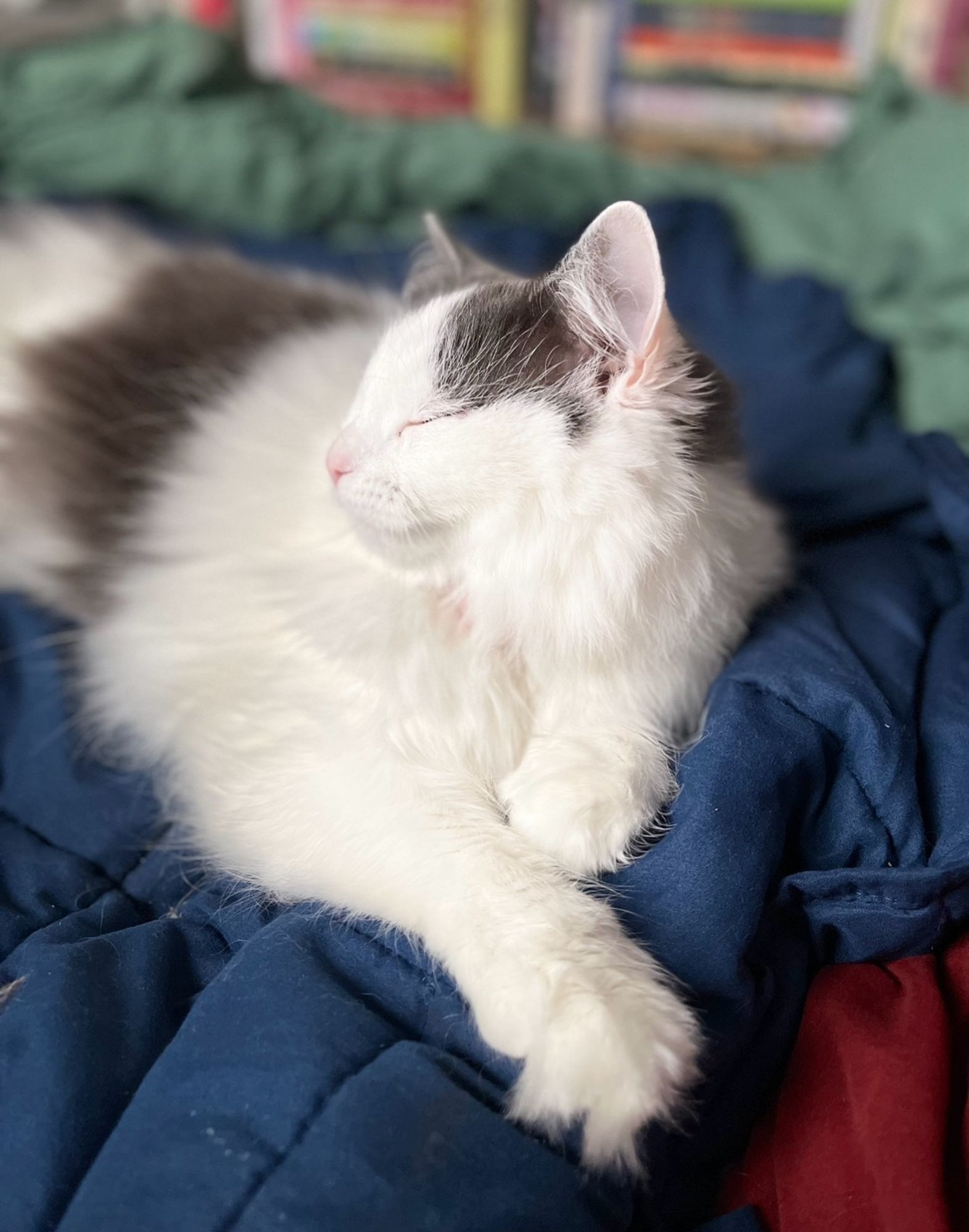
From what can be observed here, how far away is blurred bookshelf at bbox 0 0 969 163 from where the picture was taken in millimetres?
2822

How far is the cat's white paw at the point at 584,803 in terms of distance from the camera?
3.18ft

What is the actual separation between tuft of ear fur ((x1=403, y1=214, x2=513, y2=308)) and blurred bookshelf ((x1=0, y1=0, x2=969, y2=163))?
166 centimetres

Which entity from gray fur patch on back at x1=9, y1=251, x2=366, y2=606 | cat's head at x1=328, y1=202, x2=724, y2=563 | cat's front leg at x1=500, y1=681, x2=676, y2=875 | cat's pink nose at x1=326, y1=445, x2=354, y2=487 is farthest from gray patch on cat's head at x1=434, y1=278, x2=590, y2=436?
gray fur patch on back at x1=9, y1=251, x2=366, y2=606

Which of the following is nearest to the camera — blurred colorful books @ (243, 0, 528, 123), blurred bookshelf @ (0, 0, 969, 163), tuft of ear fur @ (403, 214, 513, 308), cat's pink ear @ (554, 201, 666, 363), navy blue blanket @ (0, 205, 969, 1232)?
navy blue blanket @ (0, 205, 969, 1232)

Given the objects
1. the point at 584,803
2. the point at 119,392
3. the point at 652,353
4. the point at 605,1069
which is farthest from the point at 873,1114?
the point at 119,392

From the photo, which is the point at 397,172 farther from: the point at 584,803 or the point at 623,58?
the point at 584,803

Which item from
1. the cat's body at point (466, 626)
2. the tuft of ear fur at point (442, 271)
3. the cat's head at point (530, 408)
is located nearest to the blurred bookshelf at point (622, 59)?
the tuft of ear fur at point (442, 271)

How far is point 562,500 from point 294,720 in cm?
41

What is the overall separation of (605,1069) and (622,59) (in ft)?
10.1

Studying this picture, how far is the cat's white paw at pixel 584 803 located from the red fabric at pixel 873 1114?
0.25m

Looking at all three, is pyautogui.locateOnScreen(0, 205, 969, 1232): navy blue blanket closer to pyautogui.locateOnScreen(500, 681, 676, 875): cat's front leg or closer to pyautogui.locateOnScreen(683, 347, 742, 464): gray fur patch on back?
pyautogui.locateOnScreen(500, 681, 676, 875): cat's front leg

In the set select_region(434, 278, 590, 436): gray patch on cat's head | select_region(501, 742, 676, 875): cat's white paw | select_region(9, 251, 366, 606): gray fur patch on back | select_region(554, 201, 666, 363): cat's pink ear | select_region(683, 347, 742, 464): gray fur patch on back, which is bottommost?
select_region(501, 742, 676, 875): cat's white paw

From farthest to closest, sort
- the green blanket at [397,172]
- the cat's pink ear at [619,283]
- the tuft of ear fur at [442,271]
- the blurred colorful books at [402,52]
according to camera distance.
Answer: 1. the blurred colorful books at [402,52]
2. the green blanket at [397,172]
3. the tuft of ear fur at [442,271]
4. the cat's pink ear at [619,283]

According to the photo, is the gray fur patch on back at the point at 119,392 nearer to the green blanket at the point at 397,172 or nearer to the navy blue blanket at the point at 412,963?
the navy blue blanket at the point at 412,963
